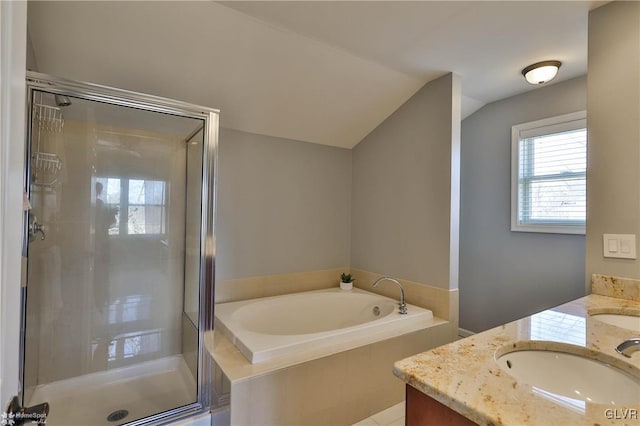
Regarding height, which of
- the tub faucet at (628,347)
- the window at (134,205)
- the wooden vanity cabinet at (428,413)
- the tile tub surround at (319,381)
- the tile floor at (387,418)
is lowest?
the tile floor at (387,418)

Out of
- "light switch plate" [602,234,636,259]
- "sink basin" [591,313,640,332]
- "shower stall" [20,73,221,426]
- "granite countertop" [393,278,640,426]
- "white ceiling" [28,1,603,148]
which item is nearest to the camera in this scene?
"granite countertop" [393,278,640,426]

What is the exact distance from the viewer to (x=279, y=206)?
2879 millimetres

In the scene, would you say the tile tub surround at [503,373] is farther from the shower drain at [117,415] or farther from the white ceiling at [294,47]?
the shower drain at [117,415]

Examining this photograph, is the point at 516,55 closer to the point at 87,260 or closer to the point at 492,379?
the point at 492,379

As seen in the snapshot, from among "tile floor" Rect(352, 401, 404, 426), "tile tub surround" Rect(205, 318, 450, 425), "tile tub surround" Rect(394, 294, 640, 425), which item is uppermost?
"tile tub surround" Rect(394, 294, 640, 425)

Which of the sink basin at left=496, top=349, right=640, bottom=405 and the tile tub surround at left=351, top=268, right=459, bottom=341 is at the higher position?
the sink basin at left=496, top=349, right=640, bottom=405

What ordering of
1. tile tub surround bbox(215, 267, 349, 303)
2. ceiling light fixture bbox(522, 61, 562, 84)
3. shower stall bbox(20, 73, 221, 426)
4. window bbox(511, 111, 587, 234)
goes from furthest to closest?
1. tile tub surround bbox(215, 267, 349, 303)
2. window bbox(511, 111, 587, 234)
3. ceiling light fixture bbox(522, 61, 562, 84)
4. shower stall bbox(20, 73, 221, 426)

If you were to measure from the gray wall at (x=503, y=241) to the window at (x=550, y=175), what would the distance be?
7cm

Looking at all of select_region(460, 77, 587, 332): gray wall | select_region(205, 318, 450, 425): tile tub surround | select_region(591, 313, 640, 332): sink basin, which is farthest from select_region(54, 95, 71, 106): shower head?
select_region(460, 77, 587, 332): gray wall

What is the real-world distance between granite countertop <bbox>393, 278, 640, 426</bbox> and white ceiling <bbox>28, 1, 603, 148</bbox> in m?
1.64

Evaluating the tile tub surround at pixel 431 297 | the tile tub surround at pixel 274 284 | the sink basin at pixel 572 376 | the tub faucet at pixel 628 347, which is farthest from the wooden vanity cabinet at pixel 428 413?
the tile tub surround at pixel 274 284

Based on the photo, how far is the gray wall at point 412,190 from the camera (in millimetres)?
2326

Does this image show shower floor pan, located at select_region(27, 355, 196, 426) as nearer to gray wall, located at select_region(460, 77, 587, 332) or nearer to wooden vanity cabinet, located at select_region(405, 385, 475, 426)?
wooden vanity cabinet, located at select_region(405, 385, 475, 426)

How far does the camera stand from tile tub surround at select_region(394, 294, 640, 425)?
60 centimetres
